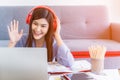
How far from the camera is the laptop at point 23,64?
1.93ft

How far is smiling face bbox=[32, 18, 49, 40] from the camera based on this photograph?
123 cm

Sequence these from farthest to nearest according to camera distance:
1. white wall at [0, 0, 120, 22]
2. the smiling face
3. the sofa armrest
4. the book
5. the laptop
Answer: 1. white wall at [0, 0, 120, 22]
2. the sofa armrest
3. the smiling face
4. the book
5. the laptop

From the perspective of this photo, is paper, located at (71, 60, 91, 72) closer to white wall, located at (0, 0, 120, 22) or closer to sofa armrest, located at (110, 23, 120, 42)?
sofa armrest, located at (110, 23, 120, 42)

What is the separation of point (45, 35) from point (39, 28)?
6 cm

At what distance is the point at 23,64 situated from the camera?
61 cm

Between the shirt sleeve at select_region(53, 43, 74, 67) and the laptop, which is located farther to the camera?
the shirt sleeve at select_region(53, 43, 74, 67)

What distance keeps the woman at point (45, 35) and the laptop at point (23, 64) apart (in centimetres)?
59

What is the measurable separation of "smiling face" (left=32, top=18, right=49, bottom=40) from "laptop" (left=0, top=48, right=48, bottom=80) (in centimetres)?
58

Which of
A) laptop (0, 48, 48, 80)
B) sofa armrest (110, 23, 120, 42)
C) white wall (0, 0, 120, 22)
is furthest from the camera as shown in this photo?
white wall (0, 0, 120, 22)
